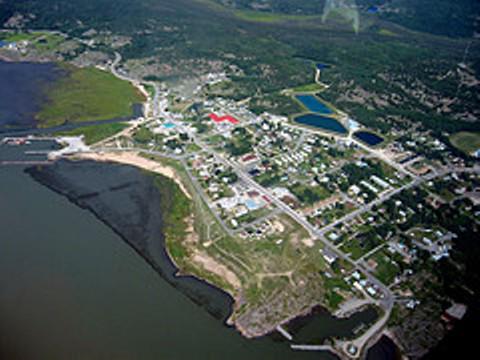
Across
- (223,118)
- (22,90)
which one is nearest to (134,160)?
(223,118)

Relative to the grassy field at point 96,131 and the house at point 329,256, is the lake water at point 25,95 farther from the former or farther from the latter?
the house at point 329,256

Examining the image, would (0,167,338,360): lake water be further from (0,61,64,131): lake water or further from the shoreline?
(0,61,64,131): lake water

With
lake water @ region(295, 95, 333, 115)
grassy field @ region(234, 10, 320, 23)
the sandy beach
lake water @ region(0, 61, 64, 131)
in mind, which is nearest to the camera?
the sandy beach

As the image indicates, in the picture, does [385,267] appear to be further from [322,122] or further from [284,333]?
[322,122]

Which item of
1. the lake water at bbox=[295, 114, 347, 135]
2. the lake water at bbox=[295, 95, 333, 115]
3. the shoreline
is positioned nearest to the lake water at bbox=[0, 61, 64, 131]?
the shoreline

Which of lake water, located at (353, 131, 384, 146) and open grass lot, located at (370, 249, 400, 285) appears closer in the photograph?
open grass lot, located at (370, 249, 400, 285)

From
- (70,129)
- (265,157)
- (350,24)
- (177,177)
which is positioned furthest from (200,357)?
(350,24)

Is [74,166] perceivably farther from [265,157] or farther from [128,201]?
[265,157]
